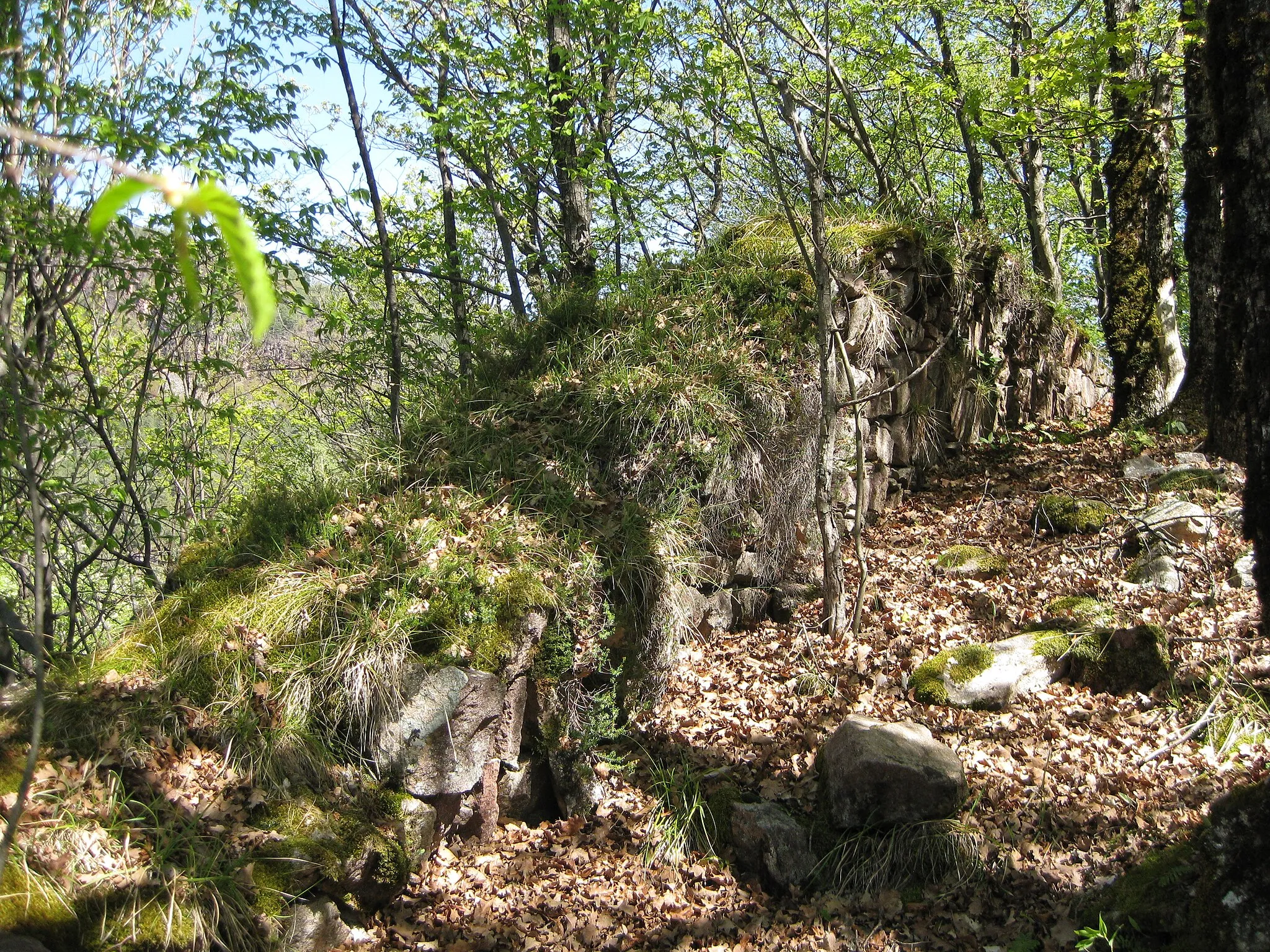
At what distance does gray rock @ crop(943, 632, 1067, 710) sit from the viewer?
5039mm

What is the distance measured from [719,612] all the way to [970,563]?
2.07m

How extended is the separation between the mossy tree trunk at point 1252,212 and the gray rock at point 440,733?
3562 millimetres

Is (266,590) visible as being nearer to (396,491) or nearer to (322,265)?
(396,491)

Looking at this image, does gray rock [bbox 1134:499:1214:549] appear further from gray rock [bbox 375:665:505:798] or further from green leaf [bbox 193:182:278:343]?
green leaf [bbox 193:182:278:343]

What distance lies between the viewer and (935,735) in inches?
192

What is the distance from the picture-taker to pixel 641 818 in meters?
4.68

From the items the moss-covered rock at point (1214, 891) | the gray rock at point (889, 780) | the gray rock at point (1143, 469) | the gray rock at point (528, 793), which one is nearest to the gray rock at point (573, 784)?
the gray rock at point (528, 793)

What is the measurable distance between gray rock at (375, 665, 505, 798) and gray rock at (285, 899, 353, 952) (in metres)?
0.65

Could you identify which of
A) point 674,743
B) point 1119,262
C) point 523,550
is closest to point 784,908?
point 674,743

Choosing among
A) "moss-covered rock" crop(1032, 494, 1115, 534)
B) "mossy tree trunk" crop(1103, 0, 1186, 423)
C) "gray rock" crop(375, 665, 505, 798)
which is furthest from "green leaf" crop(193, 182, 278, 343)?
"mossy tree trunk" crop(1103, 0, 1186, 423)

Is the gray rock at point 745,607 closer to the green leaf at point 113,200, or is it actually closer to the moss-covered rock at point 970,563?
the moss-covered rock at point 970,563

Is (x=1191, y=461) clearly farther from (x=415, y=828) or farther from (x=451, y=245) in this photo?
(x=451, y=245)

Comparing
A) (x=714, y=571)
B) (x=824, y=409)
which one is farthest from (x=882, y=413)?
(x=714, y=571)

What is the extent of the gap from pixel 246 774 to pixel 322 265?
542 centimetres
